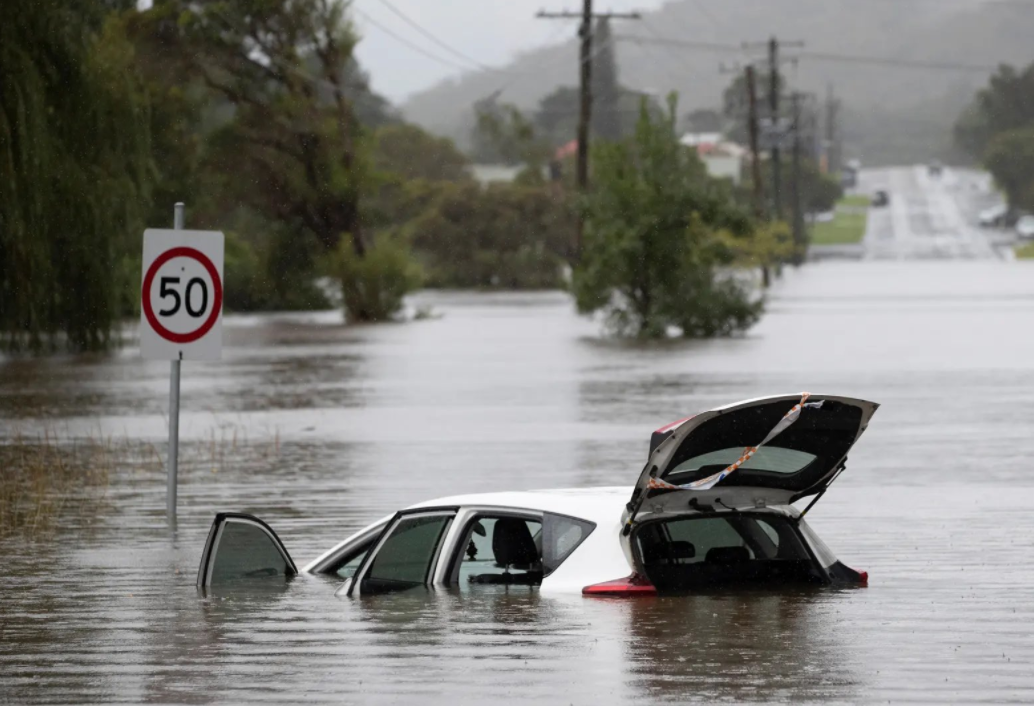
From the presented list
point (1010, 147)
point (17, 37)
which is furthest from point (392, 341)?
point (1010, 147)

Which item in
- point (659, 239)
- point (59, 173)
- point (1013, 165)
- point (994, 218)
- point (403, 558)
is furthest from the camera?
point (1013, 165)

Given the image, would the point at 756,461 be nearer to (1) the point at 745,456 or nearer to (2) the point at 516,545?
(1) the point at 745,456

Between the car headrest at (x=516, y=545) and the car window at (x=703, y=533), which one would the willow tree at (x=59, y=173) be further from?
the car window at (x=703, y=533)

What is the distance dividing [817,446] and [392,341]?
145 feet

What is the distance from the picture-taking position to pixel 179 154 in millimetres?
63875

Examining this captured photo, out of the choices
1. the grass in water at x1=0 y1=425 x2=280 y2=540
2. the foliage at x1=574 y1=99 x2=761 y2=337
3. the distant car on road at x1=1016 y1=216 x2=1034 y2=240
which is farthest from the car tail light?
the distant car on road at x1=1016 y1=216 x2=1034 y2=240

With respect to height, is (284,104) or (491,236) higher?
(284,104)

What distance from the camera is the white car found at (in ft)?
29.9

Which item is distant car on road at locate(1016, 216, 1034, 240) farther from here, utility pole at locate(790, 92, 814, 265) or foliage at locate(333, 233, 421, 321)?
foliage at locate(333, 233, 421, 321)

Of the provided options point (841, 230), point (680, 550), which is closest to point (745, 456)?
point (680, 550)

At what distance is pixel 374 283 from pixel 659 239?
19.0m

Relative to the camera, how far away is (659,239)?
50250 mm

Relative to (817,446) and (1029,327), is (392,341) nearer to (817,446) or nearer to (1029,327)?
(1029,327)

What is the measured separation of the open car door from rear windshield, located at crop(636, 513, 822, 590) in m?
2.65
